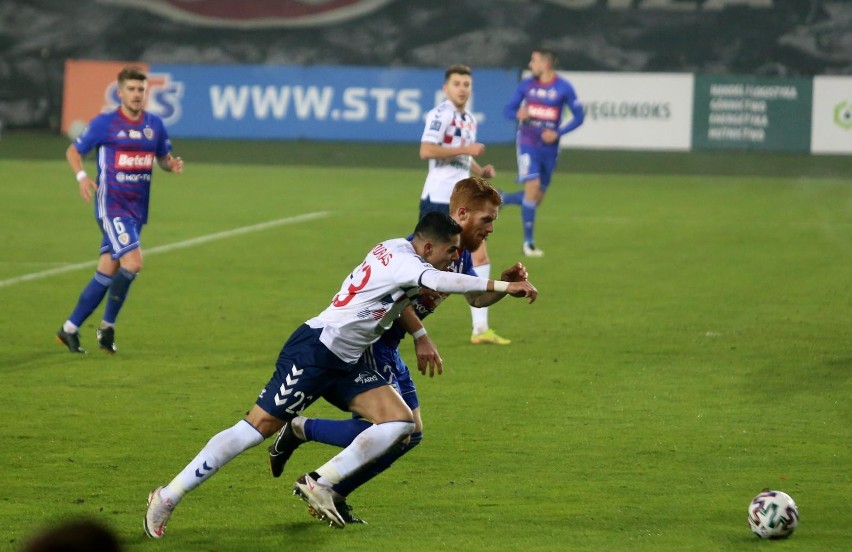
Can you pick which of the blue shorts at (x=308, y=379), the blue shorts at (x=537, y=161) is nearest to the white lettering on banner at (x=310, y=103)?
the blue shorts at (x=537, y=161)

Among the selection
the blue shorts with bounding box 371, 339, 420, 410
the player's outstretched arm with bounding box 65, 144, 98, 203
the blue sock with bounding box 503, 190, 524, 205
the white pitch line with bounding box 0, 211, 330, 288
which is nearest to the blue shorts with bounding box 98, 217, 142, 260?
the player's outstretched arm with bounding box 65, 144, 98, 203

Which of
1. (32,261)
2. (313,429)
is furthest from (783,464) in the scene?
(32,261)

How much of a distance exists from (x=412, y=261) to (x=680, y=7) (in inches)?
1231

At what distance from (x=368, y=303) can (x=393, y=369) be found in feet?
1.70

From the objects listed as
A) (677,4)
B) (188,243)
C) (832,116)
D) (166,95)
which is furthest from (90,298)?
(677,4)

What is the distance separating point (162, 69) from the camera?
32156 mm

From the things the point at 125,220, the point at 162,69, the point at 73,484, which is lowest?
the point at 73,484

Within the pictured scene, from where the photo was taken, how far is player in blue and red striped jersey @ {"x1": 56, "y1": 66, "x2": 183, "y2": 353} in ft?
→ 35.9

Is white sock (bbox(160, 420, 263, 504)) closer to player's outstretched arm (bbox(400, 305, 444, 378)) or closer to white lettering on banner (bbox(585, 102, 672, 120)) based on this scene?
player's outstretched arm (bbox(400, 305, 444, 378))

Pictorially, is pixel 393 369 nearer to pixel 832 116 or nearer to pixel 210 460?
pixel 210 460

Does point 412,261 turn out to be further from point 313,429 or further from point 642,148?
point 642,148

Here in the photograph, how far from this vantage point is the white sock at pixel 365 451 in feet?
20.7

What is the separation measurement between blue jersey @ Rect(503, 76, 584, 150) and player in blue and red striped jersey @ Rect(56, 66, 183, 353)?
762cm

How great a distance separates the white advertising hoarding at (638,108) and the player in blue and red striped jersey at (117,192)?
794 inches
